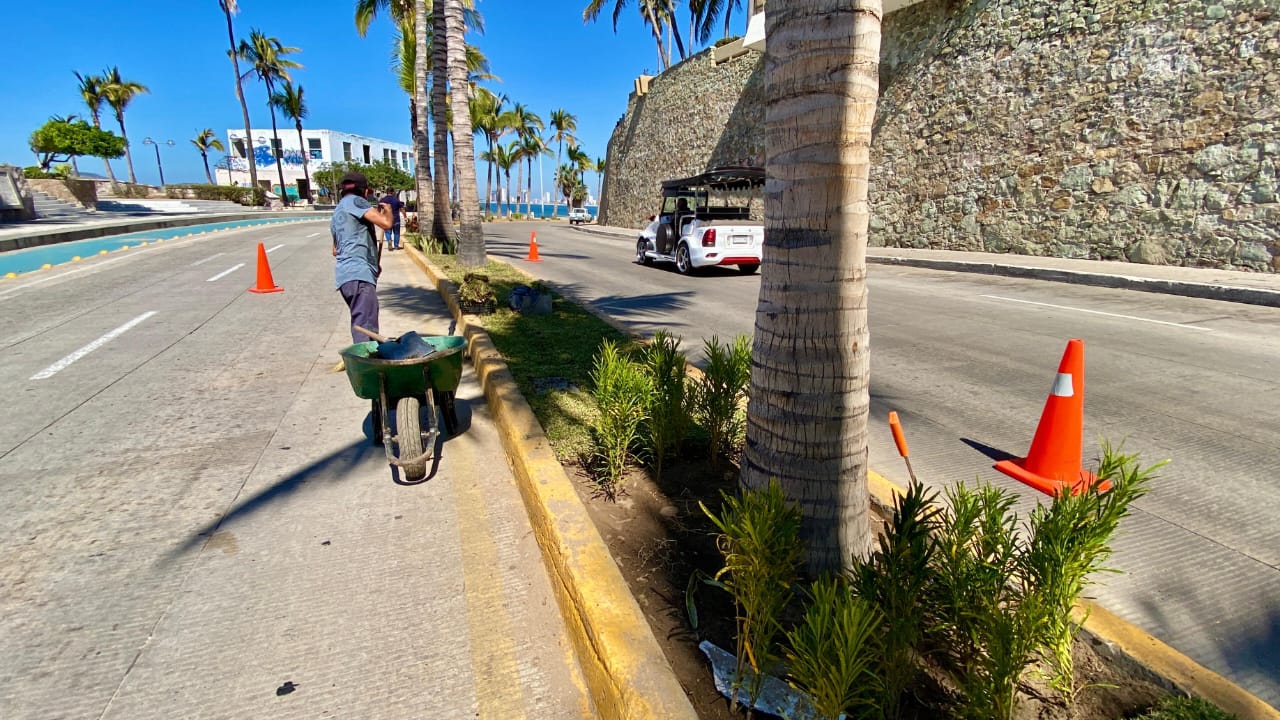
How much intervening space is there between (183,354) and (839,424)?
22.4ft

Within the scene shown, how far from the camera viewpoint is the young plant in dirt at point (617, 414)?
3.20m

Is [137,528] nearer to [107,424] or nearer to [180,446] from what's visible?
[180,446]

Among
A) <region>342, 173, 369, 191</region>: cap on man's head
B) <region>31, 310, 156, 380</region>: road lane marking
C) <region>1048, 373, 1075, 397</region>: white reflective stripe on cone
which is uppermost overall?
<region>342, 173, 369, 191</region>: cap on man's head

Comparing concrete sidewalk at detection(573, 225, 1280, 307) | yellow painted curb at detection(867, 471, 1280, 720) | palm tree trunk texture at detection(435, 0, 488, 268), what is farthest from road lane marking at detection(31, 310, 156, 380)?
concrete sidewalk at detection(573, 225, 1280, 307)

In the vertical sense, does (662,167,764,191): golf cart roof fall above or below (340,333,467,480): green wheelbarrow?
above

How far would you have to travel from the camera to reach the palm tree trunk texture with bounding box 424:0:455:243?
1341cm

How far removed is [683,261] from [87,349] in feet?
32.6

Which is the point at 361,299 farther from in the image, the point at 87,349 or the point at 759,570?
the point at 759,570

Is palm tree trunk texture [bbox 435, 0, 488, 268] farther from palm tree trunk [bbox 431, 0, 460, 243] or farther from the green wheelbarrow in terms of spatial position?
the green wheelbarrow

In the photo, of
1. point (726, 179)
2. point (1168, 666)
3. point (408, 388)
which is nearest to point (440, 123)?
point (726, 179)

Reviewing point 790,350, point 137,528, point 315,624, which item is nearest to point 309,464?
point 137,528

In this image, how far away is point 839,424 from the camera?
2.18 meters

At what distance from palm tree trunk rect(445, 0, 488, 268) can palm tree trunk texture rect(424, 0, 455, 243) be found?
5.51 ft

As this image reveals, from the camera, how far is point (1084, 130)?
13258 millimetres
